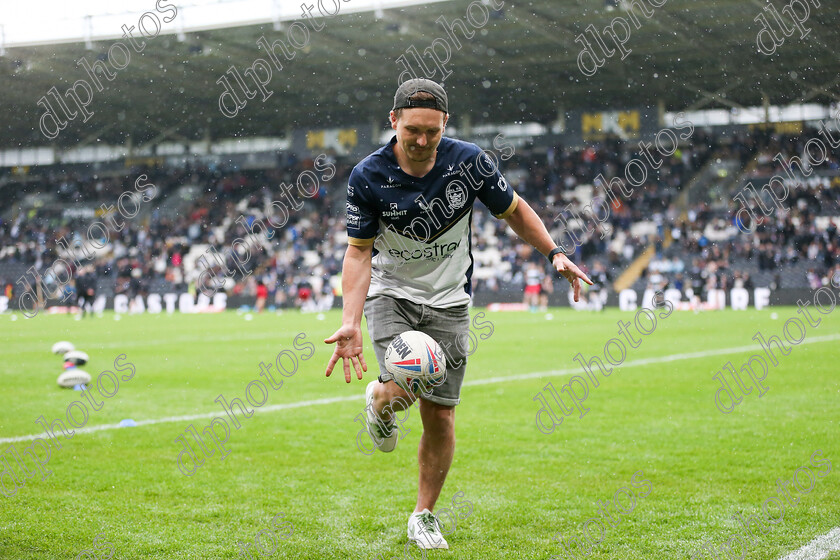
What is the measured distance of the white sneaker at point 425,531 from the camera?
407 centimetres

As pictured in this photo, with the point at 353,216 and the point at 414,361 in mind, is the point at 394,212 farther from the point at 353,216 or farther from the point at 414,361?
the point at 414,361

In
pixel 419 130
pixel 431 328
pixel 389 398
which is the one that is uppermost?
pixel 419 130

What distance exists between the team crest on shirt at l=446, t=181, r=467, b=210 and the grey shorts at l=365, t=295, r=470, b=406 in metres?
0.53

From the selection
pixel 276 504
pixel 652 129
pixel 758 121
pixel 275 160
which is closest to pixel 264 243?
pixel 275 160

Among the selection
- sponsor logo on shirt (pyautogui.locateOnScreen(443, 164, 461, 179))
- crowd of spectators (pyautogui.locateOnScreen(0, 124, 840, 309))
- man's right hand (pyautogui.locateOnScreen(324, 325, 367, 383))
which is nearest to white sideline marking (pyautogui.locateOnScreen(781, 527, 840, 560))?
man's right hand (pyautogui.locateOnScreen(324, 325, 367, 383))

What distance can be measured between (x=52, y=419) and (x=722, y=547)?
6152 mm

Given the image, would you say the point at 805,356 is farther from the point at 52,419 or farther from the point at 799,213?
the point at 799,213

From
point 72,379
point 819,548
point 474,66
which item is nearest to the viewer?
point 819,548

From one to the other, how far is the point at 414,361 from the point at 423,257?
623 millimetres

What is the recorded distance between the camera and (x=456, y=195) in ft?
13.9

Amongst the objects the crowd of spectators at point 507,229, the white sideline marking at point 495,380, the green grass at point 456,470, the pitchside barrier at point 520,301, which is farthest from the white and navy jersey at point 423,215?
the crowd of spectators at point 507,229

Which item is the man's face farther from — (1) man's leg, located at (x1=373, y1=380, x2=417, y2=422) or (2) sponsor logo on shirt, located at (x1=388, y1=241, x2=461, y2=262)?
(1) man's leg, located at (x1=373, y1=380, x2=417, y2=422)

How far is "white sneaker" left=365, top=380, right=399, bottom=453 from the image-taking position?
14.0 feet

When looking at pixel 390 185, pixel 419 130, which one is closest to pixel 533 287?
pixel 390 185
